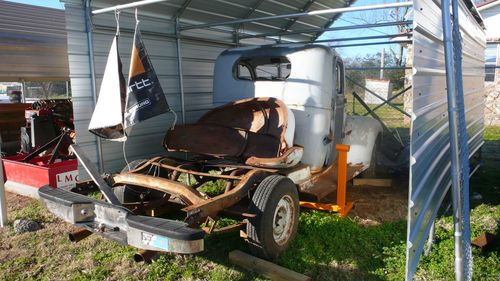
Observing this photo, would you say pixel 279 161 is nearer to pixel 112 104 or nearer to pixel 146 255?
pixel 146 255

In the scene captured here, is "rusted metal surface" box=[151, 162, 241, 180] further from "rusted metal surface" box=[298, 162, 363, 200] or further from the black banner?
"rusted metal surface" box=[298, 162, 363, 200]

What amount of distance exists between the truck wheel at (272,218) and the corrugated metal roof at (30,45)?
7589 mm

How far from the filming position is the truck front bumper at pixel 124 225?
3031mm

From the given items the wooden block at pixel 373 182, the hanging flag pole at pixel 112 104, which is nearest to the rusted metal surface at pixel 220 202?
the hanging flag pole at pixel 112 104

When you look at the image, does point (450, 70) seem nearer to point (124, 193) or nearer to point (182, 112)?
point (124, 193)

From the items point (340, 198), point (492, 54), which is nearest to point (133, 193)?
point (340, 198)

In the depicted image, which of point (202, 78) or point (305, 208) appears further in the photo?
point (202, 78)

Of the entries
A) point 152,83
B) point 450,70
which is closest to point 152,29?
point 152,83

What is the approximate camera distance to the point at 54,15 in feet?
34.5

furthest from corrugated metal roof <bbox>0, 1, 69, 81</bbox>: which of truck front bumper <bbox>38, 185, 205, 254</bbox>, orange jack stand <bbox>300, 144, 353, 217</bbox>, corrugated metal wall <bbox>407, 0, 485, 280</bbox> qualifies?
corrugated metal wall <bbox>407, 0, 485, 280</bbox>

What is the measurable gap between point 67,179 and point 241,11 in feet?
14.8

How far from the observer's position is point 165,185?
12.9 ft

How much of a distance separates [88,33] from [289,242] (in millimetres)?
3950

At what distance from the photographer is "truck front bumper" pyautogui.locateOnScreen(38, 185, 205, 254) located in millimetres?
3031
